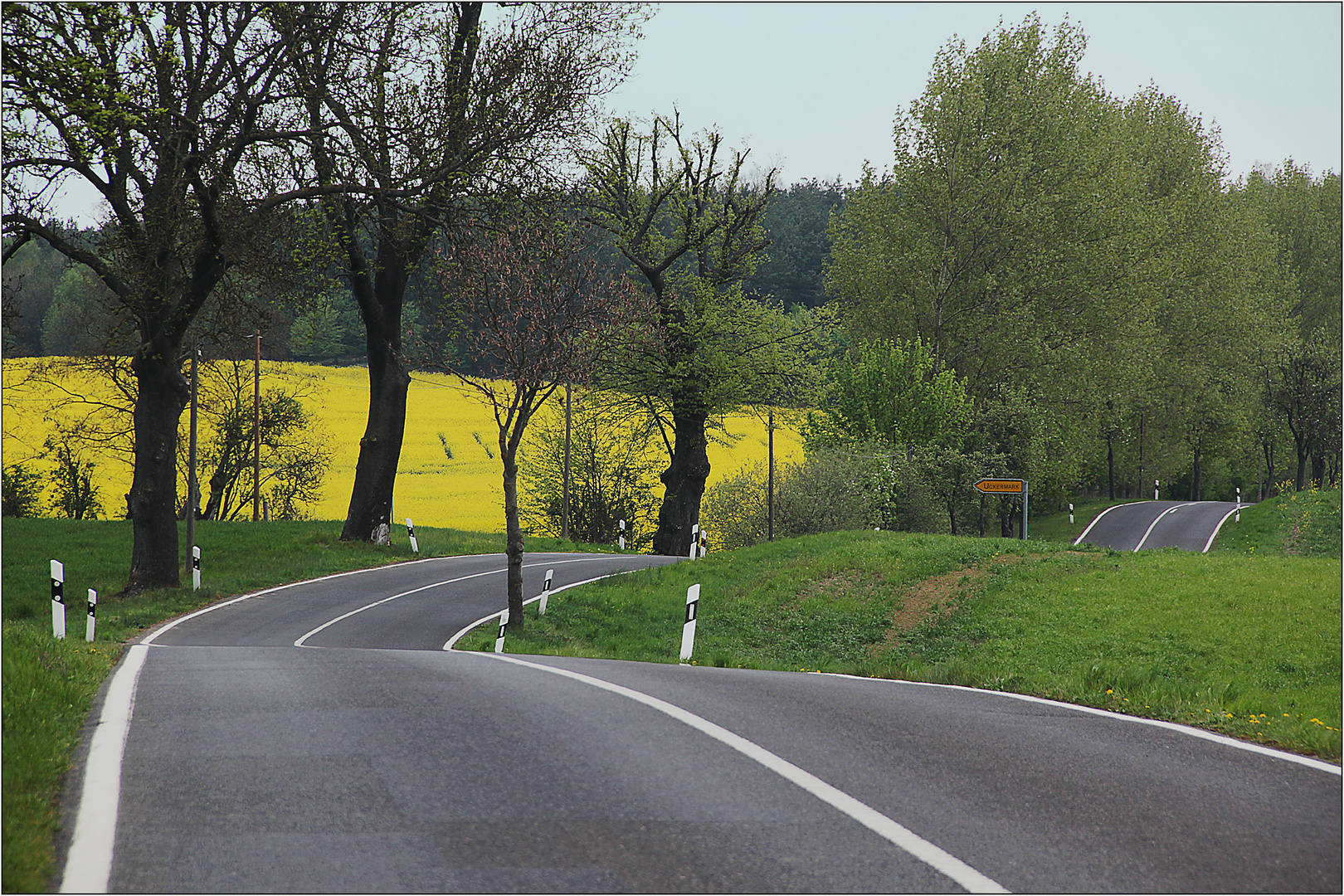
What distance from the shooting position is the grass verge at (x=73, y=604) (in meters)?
4.37

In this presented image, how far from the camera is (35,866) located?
3.71m

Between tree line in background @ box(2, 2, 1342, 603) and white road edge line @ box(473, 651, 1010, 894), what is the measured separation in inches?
Result: 468

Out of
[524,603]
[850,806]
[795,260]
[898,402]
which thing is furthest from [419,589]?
[795,260]

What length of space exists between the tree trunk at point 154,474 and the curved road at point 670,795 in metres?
13.8

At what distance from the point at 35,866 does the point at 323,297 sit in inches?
821

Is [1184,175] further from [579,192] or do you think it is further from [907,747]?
[907,747]

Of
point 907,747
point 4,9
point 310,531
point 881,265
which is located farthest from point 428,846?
point 881,265

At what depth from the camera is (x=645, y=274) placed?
117 ft

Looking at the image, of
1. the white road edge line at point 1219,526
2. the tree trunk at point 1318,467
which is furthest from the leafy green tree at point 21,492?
the tree trunk at point 1318,467

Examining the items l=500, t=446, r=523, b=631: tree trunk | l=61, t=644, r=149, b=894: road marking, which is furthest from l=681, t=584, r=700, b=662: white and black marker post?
l=61, t=644, r=149, b=894: road marking

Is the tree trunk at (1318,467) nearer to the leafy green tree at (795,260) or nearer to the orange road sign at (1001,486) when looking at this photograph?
the leafy green tree at (795,260)

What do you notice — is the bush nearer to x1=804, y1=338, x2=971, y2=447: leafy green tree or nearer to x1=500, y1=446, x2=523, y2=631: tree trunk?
x1=804, y1=338, x2=971, y2=447: leafy green tree

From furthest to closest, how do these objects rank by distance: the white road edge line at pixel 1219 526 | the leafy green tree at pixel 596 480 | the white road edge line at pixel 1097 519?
the white road edge line at pixel 1097 519 < the leafy green tree at pixel 596 480 < the white road edge line at pixel 1219 526

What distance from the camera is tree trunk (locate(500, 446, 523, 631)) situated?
1803 cm
